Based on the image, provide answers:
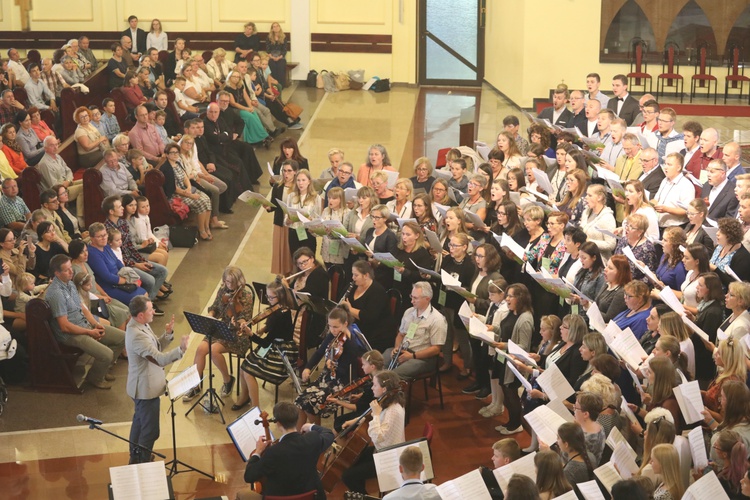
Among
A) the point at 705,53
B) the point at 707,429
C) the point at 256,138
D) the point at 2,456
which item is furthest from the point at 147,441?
the point at 705,53

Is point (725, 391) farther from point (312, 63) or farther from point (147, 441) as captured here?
point (312, 63)

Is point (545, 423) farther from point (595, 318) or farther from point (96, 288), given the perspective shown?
point (96, 288)

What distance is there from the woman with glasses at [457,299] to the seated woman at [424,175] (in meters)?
1.74

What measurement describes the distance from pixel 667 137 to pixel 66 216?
605cm

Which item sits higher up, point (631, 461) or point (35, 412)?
A: point (631, 461)

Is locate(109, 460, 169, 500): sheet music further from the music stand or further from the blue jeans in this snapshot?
the blue jeans

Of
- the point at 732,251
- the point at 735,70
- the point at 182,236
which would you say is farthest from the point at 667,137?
the point at 735,70

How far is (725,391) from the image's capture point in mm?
5770

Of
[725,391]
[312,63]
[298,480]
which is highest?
[312,63]

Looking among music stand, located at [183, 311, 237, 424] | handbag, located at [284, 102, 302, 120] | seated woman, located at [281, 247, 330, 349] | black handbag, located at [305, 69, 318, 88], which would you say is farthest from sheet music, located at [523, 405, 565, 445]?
black handbag, located at [305, 69, 318, 88]

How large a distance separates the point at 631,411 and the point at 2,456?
4386 mm

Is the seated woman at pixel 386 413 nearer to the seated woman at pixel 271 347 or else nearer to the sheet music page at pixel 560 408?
the sheet music page at pixel 560 408

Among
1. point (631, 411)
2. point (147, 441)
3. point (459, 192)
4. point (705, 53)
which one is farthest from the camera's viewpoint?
point (705, 53)

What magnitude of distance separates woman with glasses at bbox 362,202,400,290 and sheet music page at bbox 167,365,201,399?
236cm
